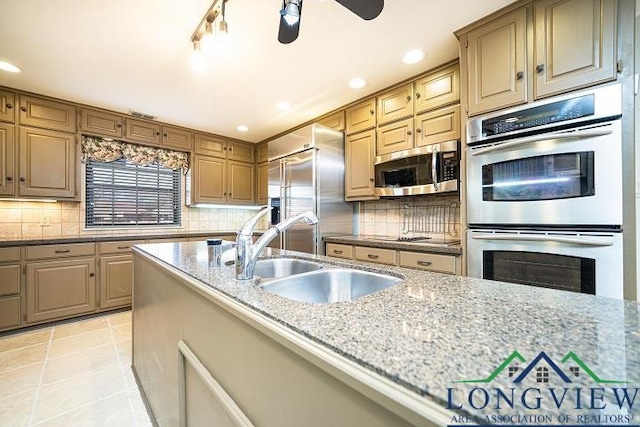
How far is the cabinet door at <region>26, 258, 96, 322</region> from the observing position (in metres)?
2.73

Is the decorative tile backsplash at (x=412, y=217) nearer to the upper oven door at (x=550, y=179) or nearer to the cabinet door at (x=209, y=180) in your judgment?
the upper oven door at (x=550, y=179)

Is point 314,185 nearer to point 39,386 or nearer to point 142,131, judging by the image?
point 142,131

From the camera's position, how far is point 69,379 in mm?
1916

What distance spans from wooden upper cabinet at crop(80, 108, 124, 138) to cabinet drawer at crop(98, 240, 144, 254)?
4.20ft

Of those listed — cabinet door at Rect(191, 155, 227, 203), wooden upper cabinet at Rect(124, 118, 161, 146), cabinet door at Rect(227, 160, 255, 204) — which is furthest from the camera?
cabinet door at Rect(227, 160, 255, 204)

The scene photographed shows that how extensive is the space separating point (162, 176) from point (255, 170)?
1383 millimetres

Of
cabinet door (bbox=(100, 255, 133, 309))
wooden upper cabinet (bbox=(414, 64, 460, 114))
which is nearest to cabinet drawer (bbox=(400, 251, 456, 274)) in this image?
wooden upper cabinet (bbox=(414, 64, 460, 114))

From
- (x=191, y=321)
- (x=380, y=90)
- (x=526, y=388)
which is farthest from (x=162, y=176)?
(x=526, y=388)

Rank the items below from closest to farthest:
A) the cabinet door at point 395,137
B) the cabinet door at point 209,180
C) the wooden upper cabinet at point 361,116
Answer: the cabinet door at point 395,137 → the wooden upper cabinet at point 361,116 → the cabinet door at point 209,180

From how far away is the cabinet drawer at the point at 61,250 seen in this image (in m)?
2.73

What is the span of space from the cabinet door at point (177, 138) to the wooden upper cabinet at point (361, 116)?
2293 mm

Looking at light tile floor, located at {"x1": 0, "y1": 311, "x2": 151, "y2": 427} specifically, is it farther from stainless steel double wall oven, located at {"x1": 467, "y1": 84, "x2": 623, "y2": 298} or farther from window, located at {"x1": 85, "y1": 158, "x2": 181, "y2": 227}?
stainless steel double wall oven, located at {"x1": 467, "y1": 84, "x2": 623, "y2": 298}

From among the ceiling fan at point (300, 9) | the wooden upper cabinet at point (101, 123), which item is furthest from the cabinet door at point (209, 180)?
the ceiling fan at point (300, 9)

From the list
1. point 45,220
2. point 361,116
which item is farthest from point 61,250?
point 361,116
